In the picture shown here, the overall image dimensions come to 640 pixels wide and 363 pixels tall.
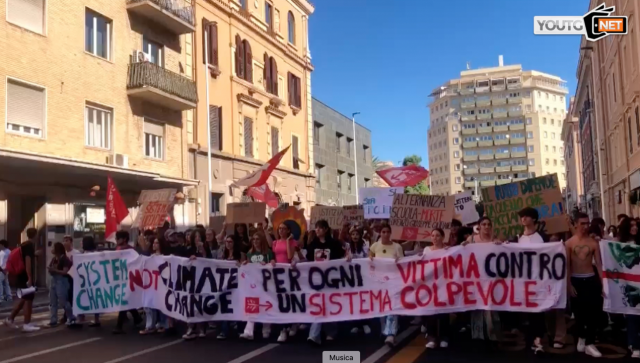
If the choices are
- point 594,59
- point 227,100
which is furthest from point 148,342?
point 594,59

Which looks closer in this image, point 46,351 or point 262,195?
point 46,351

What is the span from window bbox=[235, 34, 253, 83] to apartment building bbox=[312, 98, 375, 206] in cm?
1158

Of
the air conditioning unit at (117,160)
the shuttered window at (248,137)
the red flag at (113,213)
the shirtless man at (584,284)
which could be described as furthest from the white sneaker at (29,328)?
the shuttered window at (248,137)

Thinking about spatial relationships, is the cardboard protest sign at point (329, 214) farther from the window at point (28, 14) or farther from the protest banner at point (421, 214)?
the window at point (28, 14)

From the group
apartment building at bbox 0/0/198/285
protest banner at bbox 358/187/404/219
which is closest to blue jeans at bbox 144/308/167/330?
apartment building at bbox 0/0/198/285

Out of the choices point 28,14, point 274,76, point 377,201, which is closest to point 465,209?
point 377,201

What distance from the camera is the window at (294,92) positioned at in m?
35.8

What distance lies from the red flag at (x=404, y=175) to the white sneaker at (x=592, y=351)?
492 inches

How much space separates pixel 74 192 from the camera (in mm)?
20625

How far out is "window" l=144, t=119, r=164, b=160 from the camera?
23.9 m

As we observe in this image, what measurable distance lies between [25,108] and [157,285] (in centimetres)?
1118

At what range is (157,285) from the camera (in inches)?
389

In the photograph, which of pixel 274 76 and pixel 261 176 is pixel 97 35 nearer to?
pixel 261 176

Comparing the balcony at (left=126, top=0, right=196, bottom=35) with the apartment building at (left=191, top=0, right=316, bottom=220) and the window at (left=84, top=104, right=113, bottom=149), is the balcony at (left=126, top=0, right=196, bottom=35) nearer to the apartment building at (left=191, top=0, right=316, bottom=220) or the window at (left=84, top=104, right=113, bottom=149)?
the apartment building at (left=191, top=0, right=316, bottom=220)
